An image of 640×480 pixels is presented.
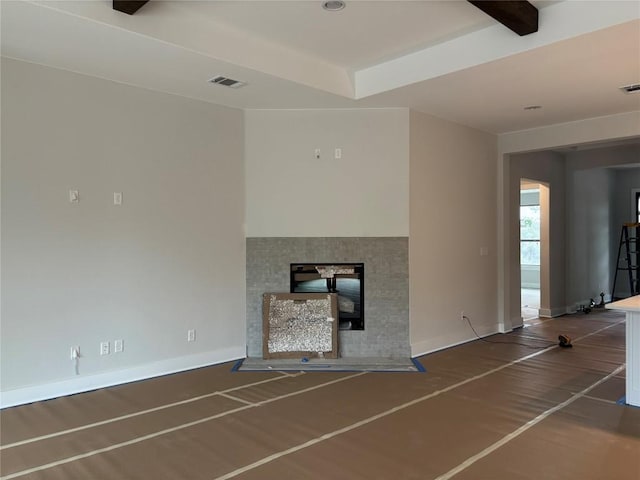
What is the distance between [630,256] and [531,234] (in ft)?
11.8

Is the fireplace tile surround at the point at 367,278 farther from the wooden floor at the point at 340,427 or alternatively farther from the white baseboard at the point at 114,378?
the wooden floor at the point at 340,427

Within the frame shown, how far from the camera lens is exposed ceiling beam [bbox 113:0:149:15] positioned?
10.0 ft

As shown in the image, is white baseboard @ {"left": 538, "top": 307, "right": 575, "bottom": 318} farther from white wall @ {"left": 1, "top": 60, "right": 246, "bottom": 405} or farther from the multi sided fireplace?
white wall @ {"left": 1, "top": 60, "right": 246, "bottom": 405}

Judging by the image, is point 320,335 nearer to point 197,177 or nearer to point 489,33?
point 197,177

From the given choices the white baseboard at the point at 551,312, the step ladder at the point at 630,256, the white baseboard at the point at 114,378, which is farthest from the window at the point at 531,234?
the white baseboard at the point at 114,378

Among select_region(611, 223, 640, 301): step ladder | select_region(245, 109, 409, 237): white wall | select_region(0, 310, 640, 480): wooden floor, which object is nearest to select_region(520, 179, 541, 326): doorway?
select_region(611, 223, 640, 301): step ladder

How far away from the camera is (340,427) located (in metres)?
3.23

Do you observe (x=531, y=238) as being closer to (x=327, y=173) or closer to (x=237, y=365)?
(x=327, y=173)

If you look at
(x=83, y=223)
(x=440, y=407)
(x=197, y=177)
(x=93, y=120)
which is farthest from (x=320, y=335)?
(x=93, y=120)

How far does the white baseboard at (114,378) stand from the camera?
12.1 feet

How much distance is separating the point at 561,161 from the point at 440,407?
240 inches

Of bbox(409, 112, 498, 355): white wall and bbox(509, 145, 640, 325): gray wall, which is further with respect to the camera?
bbox(509, 145, 640, 325): gray wall

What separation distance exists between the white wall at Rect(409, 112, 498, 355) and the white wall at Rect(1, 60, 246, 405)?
1.99 metres

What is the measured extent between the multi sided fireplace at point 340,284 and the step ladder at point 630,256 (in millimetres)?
6370
